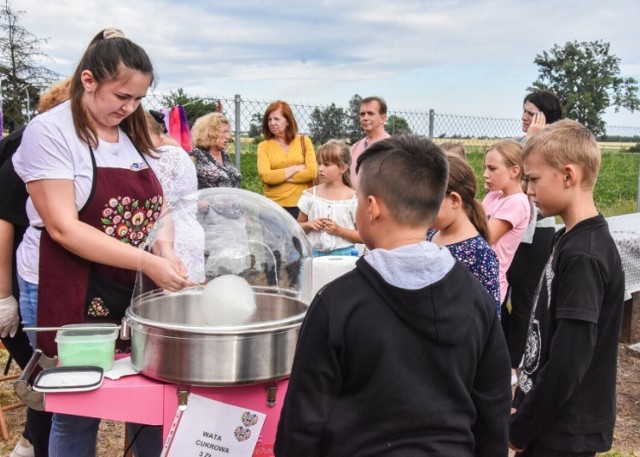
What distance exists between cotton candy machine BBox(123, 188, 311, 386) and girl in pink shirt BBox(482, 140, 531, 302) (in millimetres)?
1723

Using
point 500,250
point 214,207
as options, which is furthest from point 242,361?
point 500,250

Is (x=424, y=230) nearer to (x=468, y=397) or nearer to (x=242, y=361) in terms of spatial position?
(x=468, y=397)

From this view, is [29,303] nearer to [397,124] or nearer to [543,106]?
[543,106]

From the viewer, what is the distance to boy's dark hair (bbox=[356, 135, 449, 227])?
4.74ft

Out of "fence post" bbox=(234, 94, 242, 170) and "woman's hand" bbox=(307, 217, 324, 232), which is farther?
"fence post" bbox=(234, 94, 242, 170)

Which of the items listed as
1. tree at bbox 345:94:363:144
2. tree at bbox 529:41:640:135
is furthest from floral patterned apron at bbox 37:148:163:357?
tree at bbox 529:41:640:135

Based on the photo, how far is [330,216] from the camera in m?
4.41

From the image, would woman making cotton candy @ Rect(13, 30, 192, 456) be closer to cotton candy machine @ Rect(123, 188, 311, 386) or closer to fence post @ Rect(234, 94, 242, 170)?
cotton candy machine @ Rect(123, 188, 311, 386)

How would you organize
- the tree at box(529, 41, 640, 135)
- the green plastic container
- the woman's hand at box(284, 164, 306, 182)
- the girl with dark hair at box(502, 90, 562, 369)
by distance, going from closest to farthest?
the green plastic container, the girl with dark hair at box(502, 90, 562, 369), the woman's hand at box(284, 164, 306, 182), the tree at box(529, 41, 640, 135)

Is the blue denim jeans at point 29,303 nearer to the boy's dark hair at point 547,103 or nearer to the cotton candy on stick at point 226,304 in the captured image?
the cotton candy on stick at point 226,304

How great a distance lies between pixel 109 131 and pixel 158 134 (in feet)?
4.68

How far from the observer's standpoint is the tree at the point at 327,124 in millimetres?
6344

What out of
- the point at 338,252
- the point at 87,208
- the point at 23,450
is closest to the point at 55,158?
the point at 87,208

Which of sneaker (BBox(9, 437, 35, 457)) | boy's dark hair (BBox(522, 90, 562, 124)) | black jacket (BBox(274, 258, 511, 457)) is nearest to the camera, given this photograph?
black jacket (BBox(274, 258, 511, 457))
